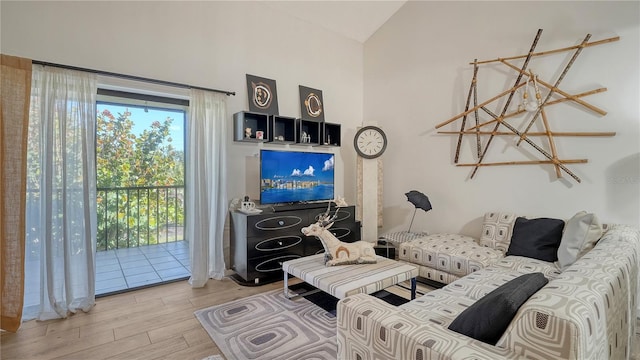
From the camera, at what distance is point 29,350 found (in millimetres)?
1883

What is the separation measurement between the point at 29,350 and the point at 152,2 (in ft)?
9.58

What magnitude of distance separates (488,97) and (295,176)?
2317 millimetres

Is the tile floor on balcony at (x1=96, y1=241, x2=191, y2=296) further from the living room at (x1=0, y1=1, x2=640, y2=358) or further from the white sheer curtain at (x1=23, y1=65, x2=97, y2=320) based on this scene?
the living room at (x1=0, y1=1, x2=640, y2=358)

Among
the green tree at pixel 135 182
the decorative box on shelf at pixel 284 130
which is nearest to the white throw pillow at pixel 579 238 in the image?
the decorative box on shelf at pixel 284 130

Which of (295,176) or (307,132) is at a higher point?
(307,132)

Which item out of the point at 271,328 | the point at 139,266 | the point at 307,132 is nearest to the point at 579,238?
the point at 271,328

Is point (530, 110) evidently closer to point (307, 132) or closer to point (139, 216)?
point (307, 132)

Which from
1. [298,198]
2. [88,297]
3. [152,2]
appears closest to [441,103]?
[298,198]

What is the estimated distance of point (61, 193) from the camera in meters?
2.32

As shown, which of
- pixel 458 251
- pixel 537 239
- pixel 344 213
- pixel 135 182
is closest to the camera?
pixel 537 239

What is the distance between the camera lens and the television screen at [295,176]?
327 cm

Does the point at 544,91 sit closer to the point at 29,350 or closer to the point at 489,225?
the point at 489,225

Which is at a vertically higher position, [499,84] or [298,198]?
[499,84]

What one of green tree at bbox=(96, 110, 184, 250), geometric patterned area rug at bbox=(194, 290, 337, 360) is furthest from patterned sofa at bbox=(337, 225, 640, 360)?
green tree at bbox=(96, 110, 184, 250)
